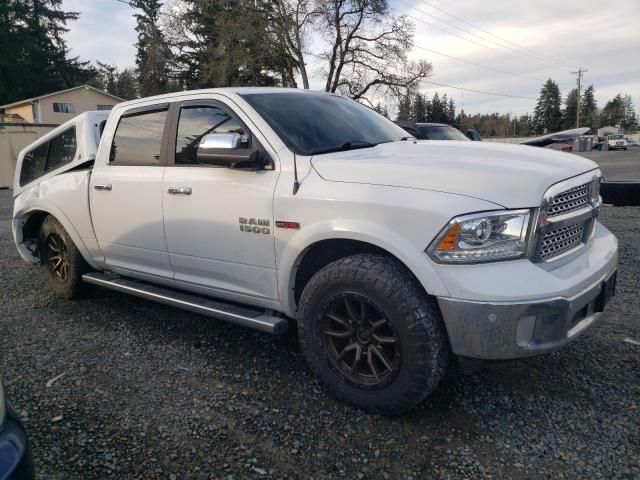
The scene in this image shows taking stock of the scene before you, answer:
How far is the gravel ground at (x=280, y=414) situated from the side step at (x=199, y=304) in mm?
367

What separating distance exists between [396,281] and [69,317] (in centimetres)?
332

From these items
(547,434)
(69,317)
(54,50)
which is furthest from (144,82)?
(547,434)

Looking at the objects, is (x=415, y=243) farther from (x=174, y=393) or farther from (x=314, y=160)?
(x=174, y=393)

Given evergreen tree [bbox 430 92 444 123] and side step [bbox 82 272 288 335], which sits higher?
evergreen tree [bbox 430 92 444 123]

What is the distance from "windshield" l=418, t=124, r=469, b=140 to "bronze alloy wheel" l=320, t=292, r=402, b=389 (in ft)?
27.3

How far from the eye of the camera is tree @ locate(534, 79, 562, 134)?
10388 cm

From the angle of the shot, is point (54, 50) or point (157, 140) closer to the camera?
point (157, 140)

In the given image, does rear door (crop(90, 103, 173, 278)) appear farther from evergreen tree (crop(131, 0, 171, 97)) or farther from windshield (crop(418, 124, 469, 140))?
evergreen tree (crop(131, 0, 171, 97))

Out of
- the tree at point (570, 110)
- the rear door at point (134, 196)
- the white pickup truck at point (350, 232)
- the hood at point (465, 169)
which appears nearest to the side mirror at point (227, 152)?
the white pickup truck at point (350, 232)

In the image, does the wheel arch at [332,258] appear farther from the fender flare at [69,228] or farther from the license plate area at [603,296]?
the fender flare at [69,228]

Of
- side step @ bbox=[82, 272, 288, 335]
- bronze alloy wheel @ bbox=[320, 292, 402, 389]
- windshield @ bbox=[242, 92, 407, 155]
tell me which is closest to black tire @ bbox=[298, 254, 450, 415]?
bronze alloy wheel @ bbox=[320, 292, 402, 389]

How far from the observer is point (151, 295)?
378 centimetres

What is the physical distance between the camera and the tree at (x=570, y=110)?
10188cm

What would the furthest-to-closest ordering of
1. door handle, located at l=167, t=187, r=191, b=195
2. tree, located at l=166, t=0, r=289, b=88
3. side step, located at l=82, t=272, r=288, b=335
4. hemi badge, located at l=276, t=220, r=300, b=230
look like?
tree, located at l=166, t=0, r=289, b=88 < door handle, located at l=167, t=187, r=191, b=195 < side step, located at l=82, t=272, r=288, b=335 < hemi badge, located at l=276, t=220, r=300, b=230
